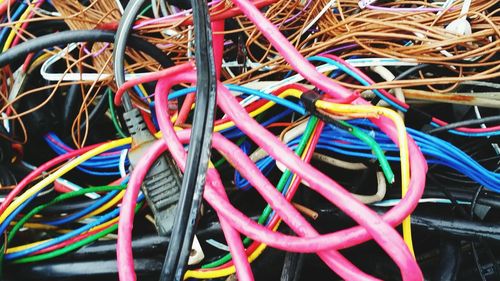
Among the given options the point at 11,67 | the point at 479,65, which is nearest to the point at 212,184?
the point at 479,65

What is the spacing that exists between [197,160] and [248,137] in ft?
0.60

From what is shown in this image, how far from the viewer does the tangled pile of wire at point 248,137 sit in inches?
16.9

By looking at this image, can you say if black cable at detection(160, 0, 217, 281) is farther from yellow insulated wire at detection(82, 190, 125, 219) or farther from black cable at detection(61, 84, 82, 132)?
black cable at detection(61, 84, 82, 132)

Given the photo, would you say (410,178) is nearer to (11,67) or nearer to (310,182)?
(310,182)

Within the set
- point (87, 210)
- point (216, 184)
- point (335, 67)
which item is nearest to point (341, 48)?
point (335, 67)

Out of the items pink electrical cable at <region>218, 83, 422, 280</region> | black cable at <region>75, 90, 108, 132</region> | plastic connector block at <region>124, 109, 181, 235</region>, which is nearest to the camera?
pink electrical cable at <region>218, 83, 422, 280</region>

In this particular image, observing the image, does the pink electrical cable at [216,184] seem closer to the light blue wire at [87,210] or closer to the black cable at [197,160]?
the black cable at [197,160]

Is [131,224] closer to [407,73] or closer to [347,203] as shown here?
[347,203]

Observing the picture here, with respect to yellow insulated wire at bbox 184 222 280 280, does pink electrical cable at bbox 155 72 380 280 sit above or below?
above

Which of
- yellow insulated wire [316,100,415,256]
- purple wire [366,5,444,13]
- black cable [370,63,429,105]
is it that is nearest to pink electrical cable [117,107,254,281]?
yellow insulated wire [316,100,415,256]

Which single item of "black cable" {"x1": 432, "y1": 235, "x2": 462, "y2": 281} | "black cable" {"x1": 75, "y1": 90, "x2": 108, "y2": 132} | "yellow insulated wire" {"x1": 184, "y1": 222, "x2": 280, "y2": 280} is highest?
"black cable" {"x1": 75, "y1": 90, "x2": 108, "y2": 132}

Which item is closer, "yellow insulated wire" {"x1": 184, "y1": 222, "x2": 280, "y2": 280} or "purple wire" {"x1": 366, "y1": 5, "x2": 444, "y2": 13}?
"yellow insulated wire" {"x1": 184, "y1": 222, "x2": 280, "y2": 280}

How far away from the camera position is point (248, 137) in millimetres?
576

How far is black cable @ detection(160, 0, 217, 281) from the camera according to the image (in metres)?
0.39
